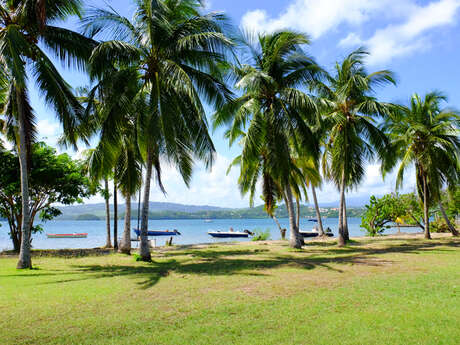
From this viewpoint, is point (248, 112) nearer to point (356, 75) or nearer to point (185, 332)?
point (356, 75)

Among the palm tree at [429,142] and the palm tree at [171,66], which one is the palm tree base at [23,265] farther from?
the palm tree at [429,142]

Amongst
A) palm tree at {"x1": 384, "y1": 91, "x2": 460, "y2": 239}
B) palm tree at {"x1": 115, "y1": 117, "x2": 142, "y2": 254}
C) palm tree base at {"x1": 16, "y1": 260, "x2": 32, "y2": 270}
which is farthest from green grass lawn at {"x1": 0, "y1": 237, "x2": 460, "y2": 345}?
palm tree at {"x1": 384, "y1": 91, "x2": 460, "y2": 239}

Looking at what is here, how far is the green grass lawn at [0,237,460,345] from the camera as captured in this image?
4.28m

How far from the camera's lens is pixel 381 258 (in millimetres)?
11094

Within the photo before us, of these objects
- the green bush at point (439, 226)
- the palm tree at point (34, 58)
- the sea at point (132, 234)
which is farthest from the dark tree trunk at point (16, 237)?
Result: the green bush at point (439, 226)

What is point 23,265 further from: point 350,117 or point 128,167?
point 350,117

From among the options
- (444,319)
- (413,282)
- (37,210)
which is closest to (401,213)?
(413,282)

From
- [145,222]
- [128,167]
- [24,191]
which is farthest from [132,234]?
[24,191]

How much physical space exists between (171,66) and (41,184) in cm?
988

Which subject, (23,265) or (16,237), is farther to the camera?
(16,237)

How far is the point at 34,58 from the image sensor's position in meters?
10.3

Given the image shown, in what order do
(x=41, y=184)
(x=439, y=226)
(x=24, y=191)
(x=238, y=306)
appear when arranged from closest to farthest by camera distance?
1. (x=238, y=306)
2. (x=24, y=191)
3. (x=41, y=184)
4. (x=439, y=226)

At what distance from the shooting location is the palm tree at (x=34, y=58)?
9.34m

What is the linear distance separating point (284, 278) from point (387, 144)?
1152cm
